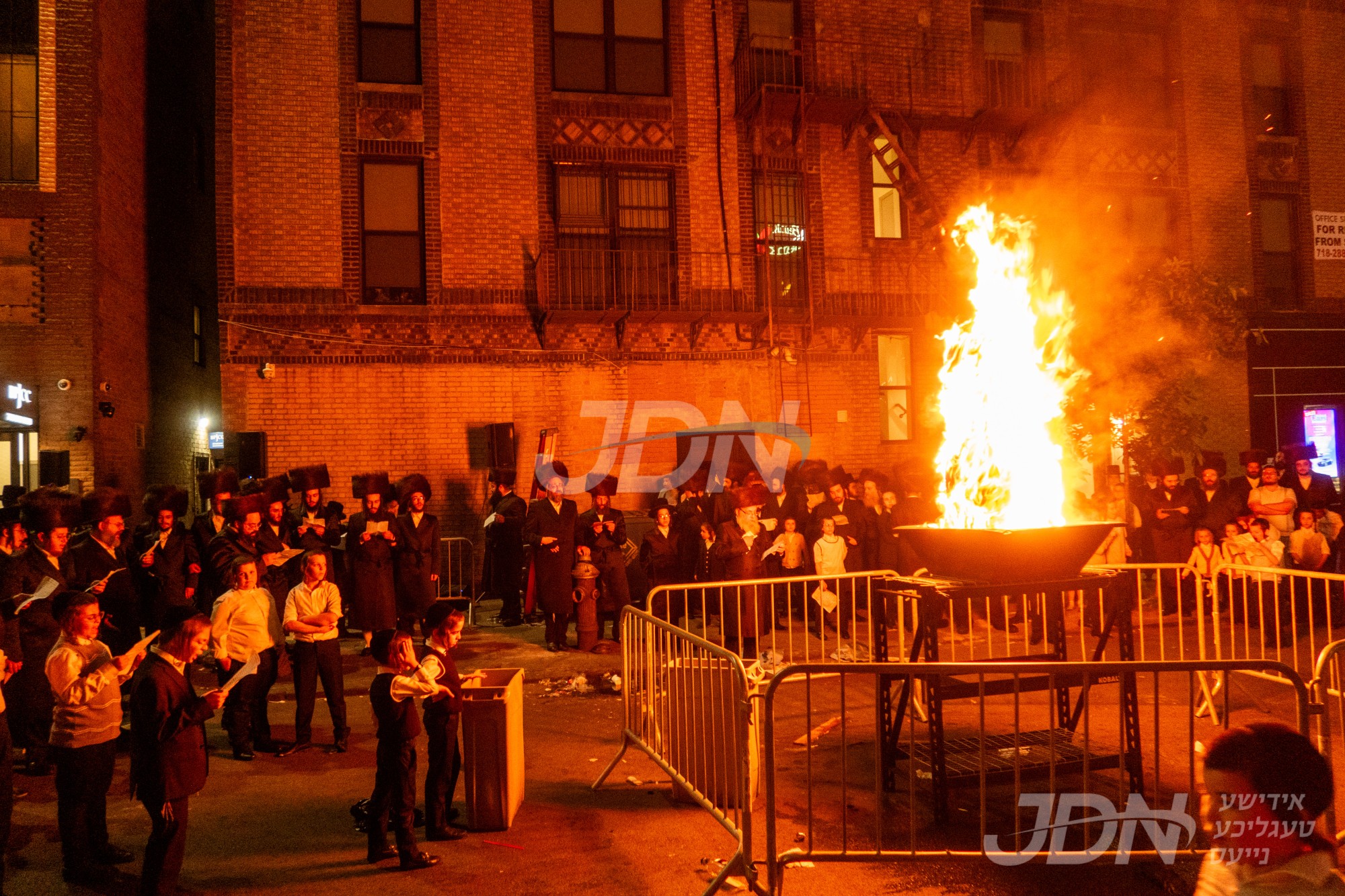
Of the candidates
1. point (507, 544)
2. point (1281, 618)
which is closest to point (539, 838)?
point (507, 544)

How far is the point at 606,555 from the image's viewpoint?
1149 centimetres

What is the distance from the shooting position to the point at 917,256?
56.9 ft

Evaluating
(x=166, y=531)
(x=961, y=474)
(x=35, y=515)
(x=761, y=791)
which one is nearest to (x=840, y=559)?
(x=961, y=474)

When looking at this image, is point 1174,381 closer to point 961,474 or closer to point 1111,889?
point 961,474

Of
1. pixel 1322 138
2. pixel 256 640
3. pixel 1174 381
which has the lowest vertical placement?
pixel 256 640

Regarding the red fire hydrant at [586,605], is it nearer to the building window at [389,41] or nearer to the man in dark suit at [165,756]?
the man in dark suit at [165,756]

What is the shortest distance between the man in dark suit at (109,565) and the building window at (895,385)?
42.1 ft

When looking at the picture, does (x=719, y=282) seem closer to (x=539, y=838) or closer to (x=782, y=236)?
(x=782, y=236)

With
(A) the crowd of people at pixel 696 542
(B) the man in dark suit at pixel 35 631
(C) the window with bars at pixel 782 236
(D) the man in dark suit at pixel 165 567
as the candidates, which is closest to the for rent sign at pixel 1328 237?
(C) the window with bars at pixel 782 236

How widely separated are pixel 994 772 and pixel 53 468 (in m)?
14.0

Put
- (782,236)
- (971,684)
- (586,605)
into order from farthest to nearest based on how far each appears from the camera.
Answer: (782,236)
(586,605)
(971,684)

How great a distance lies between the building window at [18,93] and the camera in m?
15.5

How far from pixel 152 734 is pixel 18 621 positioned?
128 inches

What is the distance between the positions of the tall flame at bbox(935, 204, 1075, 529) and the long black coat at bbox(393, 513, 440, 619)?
597cm
